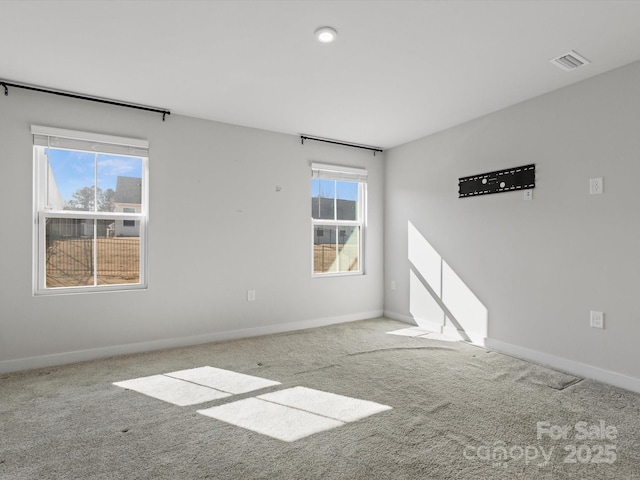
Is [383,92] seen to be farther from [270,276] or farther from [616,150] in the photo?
[270,276]

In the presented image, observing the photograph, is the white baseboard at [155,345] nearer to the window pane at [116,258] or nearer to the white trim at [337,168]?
the window pane at [116,258]

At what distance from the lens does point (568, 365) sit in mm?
3127

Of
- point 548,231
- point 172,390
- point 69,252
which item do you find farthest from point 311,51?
point 69,252

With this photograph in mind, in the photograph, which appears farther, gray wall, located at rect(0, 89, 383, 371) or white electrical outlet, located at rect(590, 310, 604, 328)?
gray wall, located at rect(0, 89, 383, 371)

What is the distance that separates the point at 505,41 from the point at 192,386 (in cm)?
340

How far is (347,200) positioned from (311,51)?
2688 mm

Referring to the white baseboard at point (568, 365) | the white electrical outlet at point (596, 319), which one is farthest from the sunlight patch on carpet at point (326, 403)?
the white electrical outlet at point (596, 319)

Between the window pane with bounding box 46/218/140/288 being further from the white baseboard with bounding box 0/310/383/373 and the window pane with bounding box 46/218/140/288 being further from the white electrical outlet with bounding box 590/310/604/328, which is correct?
the white electrical outlet with bounding box 590/310/604/328

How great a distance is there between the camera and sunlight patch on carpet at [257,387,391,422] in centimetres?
236

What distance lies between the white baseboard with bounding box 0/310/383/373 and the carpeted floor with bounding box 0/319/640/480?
0.47ft

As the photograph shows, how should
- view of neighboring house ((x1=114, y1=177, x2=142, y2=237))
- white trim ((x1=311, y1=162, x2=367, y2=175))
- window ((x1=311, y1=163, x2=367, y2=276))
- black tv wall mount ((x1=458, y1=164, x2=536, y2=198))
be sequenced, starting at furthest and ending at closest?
window ((x1=311, y1=163, x2=367, y2=276)) < white trim ((x1=311, y1=162, x2=367, y2=175)) < view of neighboring house ((x1=114, y1=177, x2=142, y2=237)) < black tv wall mount ((x1=458, y1=164, x2=536, y2=198))

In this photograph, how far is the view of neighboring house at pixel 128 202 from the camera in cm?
361

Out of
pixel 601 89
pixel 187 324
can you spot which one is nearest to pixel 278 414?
pixel 187 324

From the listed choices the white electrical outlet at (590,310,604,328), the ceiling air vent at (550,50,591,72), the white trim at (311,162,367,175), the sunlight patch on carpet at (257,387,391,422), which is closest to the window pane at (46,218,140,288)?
the sunlight patch on carpet at (257,387,391,422)
